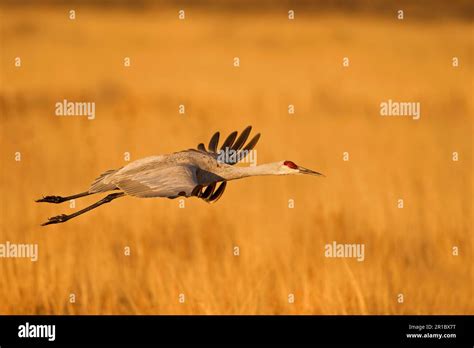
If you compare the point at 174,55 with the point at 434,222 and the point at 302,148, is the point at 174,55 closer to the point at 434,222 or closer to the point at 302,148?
the point at 302,148

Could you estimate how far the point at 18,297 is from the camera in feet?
38.3

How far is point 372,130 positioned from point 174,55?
18.5 feet

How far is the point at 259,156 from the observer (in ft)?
52.3

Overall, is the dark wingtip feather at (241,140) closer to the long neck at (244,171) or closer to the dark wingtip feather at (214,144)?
the dark wingtip feather at (214,144)

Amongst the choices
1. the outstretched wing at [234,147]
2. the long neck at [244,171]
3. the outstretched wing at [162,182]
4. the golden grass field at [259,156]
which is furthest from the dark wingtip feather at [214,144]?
the outstretched wing at [162,182]

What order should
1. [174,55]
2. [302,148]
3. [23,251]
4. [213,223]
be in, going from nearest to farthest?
[23,251], [213,223], [302,148], [174,55]

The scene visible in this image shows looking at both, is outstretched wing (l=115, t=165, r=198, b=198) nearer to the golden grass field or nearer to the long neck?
the long neck

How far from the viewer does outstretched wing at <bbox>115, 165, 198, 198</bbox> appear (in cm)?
1067

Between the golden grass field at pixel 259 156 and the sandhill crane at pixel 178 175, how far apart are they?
29.1 inches

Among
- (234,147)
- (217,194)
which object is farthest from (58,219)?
(234,147)

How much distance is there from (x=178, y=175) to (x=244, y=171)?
4.31 ft

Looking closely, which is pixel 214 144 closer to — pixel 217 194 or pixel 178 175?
pixel 217 194
